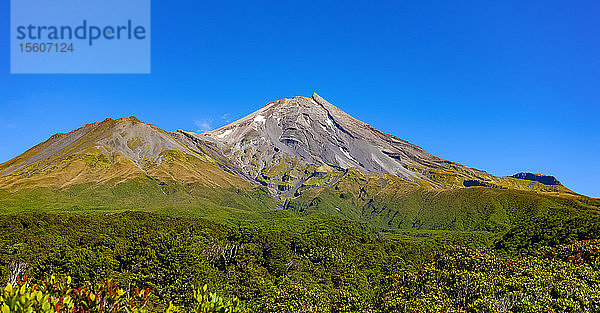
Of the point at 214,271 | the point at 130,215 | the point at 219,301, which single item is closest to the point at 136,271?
the point at 214,271

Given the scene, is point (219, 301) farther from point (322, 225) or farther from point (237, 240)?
point (322, 225)

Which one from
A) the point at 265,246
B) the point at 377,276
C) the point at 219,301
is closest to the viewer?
the point at 219,301

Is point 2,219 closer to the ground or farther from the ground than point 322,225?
farther from the ground

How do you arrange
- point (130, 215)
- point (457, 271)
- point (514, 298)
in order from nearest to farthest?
point (514, 298), point (457, 271), point (130, 215)

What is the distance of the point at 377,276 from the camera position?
3369 inches

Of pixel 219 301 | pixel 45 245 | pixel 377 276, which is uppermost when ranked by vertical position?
pixel 219 301

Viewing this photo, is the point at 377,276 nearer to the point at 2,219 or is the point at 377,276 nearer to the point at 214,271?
the point at 214,271

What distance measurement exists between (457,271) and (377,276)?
3380 cm

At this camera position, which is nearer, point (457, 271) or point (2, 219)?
point (457, 271)

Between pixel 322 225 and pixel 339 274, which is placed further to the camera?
pixel 322 225

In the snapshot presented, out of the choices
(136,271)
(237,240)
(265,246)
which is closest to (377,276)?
(265,246)

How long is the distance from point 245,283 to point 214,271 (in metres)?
7.60

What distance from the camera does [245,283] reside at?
66562 millimetres

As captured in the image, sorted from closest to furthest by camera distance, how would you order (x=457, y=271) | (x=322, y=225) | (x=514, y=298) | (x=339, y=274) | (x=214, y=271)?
(x=514, y=298) < (x=457, y=271) < (x=214, y=271) < (x=339, y=274) < (x=322, y=225)
